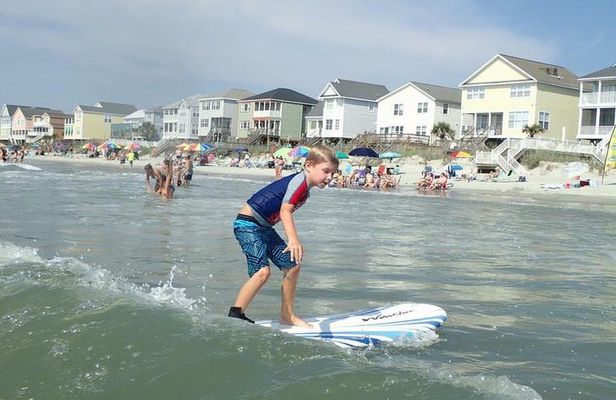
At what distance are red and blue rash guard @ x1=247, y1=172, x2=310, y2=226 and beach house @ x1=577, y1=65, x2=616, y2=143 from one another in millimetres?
44601

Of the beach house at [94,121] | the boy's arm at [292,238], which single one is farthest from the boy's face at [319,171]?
the beach house at [94,121]

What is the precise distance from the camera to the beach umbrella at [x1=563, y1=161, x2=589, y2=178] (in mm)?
36312

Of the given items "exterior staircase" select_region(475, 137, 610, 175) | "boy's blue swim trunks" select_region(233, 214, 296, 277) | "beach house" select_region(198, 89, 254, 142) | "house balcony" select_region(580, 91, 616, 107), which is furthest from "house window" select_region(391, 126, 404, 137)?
"boy's blue swim trunks" select_region(233, 214, 296, 277)

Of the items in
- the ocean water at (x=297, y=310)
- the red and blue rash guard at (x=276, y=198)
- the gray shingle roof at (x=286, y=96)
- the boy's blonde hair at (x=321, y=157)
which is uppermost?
the gray shingle roof at (x=286, y=96)

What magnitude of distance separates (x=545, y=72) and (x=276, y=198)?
52.8 m

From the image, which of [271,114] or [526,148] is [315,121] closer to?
[271,114]

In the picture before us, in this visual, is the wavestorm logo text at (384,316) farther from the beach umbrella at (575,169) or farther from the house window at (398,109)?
the house window at (398,109)

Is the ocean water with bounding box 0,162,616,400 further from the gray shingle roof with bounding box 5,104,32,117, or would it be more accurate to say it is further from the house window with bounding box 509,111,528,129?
the gray shingle roof with bounding box 5,104,32,117

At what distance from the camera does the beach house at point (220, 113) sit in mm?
83312

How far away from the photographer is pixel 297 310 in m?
6.07

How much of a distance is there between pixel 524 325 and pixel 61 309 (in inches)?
158

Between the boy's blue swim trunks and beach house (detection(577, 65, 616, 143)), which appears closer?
the boy's blue swim trunks

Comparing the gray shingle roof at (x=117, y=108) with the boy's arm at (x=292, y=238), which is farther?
the gray shingle roof at (x=117, y=108)

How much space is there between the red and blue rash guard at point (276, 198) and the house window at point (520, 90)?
49188 millimetres
